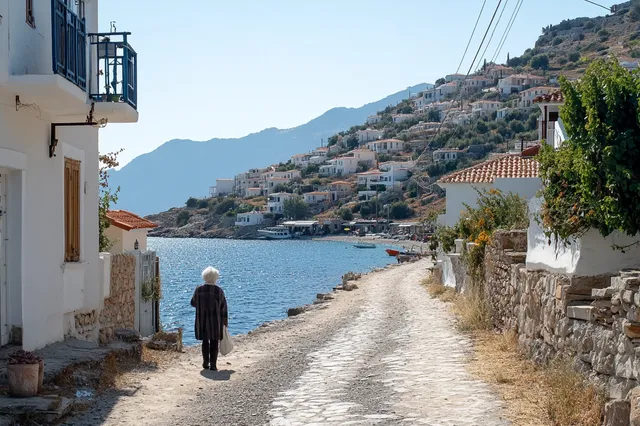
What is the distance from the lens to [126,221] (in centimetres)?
2475

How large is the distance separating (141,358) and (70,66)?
512 centimetres

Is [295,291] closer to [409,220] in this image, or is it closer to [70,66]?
[70,66]

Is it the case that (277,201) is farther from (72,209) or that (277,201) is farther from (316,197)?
(72,209)

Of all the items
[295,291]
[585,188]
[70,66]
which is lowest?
[295,291]

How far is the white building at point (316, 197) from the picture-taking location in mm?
176250

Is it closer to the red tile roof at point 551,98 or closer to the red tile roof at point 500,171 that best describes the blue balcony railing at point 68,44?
the red tile roof at point 551,98

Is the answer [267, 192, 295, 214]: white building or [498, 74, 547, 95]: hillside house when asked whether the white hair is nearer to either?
[267, 192, 295, 214]: white building

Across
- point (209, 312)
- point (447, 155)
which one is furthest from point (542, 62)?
point (209, 312)

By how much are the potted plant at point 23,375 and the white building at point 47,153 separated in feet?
7.22

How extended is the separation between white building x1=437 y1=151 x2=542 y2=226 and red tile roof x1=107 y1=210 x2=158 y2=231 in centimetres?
1426

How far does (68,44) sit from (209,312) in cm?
464

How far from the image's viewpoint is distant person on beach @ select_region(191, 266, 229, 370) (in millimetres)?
12688

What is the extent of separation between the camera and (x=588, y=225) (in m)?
9.40

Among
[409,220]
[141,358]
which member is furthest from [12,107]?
[409,220]
